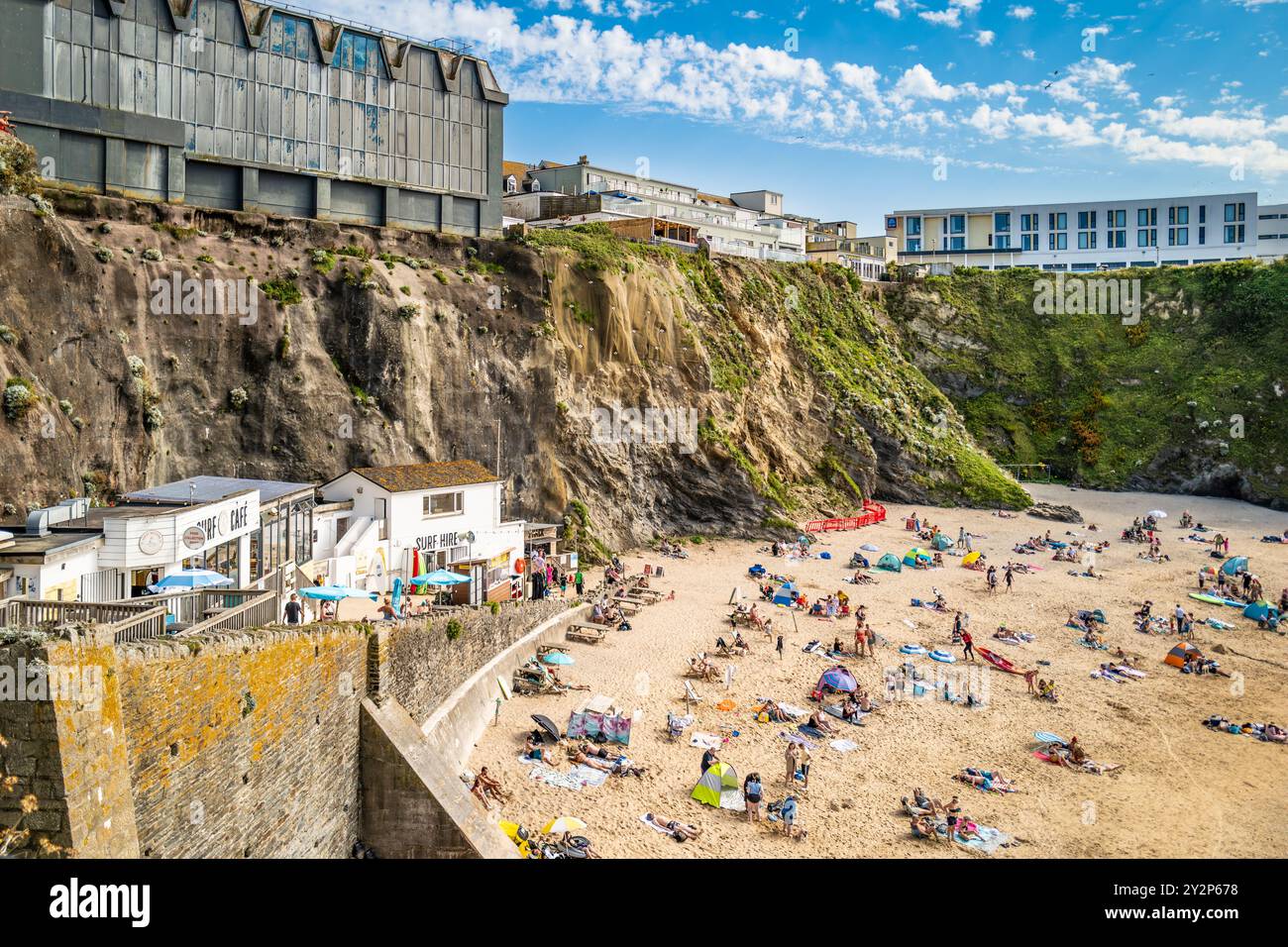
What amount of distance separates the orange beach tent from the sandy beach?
12.4 inches

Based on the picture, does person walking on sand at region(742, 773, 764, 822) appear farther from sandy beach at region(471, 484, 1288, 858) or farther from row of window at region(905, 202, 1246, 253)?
row of window at region(905, 202, 1246, 253)

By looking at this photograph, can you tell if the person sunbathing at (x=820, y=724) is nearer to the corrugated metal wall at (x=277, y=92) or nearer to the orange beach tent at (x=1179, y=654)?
the orange beach tent at (x=1179, y=654)

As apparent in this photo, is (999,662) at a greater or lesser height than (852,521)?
lesser

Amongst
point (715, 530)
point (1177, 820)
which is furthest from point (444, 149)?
point (1177, 820)

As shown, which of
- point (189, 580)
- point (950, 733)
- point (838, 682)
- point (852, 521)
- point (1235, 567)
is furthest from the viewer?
point (852, 521)

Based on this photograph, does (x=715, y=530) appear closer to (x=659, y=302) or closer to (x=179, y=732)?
(x=659, y=302)

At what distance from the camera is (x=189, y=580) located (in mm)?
14961

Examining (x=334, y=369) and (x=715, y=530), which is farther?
(x=715, y=530)

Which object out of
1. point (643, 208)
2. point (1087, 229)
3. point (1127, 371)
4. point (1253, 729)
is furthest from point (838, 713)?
point (1087, 229)

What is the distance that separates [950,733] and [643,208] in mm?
46392

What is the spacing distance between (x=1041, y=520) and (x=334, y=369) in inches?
1414

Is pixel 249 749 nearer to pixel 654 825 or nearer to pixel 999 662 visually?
pixel 654 825
